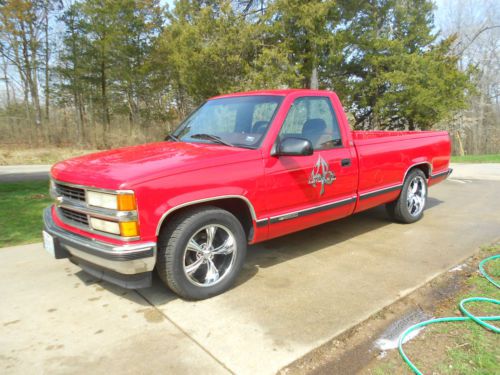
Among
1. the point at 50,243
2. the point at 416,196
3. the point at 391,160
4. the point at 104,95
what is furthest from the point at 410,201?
the point at 104,95

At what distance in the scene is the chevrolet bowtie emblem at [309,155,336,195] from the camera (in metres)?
3.76

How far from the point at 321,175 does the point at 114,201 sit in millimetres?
2114

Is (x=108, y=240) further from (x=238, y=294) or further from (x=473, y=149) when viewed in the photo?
(x=473, y=149)

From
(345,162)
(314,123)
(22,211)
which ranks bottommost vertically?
(22,211)

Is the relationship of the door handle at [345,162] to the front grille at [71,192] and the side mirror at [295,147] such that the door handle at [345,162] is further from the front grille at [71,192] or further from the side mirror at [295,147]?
the front grille at [71,192]

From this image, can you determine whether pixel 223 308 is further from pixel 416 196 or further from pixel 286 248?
pixel 416 196

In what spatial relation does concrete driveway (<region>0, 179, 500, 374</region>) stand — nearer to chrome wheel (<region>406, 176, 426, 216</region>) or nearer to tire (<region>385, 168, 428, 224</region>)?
tire (<region>385, 168, 428, 224</region>)

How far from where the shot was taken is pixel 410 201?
5.36 m

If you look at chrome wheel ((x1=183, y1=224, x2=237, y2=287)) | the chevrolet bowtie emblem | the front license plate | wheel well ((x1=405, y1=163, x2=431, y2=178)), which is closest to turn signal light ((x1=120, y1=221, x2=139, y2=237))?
chrome wheel ((x1=183, y1=224, x2=237, y2=287))

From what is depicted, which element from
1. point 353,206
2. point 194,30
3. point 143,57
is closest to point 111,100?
point 143,57

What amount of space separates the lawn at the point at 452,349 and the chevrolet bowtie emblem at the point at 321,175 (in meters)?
1.57

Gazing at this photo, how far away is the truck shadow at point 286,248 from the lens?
10.9 ft

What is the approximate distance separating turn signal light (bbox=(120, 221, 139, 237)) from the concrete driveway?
0.73m

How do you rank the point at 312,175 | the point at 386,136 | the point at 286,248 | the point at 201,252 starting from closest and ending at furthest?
1. the point at 201,252
2. the point at 312,175
3. the point at 286,248
4. the point at 386,136
